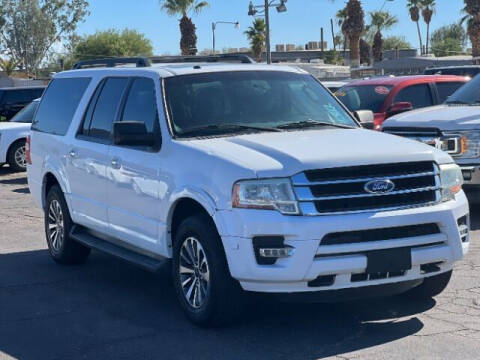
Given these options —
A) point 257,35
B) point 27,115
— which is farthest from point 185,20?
point 27,115

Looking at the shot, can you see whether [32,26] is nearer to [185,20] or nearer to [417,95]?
[185,20]

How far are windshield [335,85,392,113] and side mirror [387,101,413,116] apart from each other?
261 mm

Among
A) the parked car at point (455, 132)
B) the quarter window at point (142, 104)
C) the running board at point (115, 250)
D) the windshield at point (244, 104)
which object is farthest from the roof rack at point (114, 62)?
the parked car at point (455, 132)

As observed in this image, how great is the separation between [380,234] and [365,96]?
888 centimetres

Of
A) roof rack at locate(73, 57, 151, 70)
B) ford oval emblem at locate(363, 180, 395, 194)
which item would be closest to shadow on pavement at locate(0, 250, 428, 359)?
ford oval emblem at locate(363, 180, 395, 194)

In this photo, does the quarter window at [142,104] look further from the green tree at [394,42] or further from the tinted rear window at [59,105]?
the green tree at [394,42]

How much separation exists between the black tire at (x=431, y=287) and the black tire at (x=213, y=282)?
4.99 feet

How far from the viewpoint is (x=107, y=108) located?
8.11 meters

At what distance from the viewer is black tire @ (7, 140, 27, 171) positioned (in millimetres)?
19297

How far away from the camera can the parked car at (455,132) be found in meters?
10.2

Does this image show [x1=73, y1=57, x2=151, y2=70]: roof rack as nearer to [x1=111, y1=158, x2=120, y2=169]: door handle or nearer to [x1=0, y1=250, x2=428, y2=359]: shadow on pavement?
[x1=111, y1=158, x2=120, y2=169]: door handle

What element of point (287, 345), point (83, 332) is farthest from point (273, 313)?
point (83, 332)

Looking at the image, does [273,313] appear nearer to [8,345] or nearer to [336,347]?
[336,347]

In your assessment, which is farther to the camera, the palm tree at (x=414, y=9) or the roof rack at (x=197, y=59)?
the palm tree at (x=414, y=9)
